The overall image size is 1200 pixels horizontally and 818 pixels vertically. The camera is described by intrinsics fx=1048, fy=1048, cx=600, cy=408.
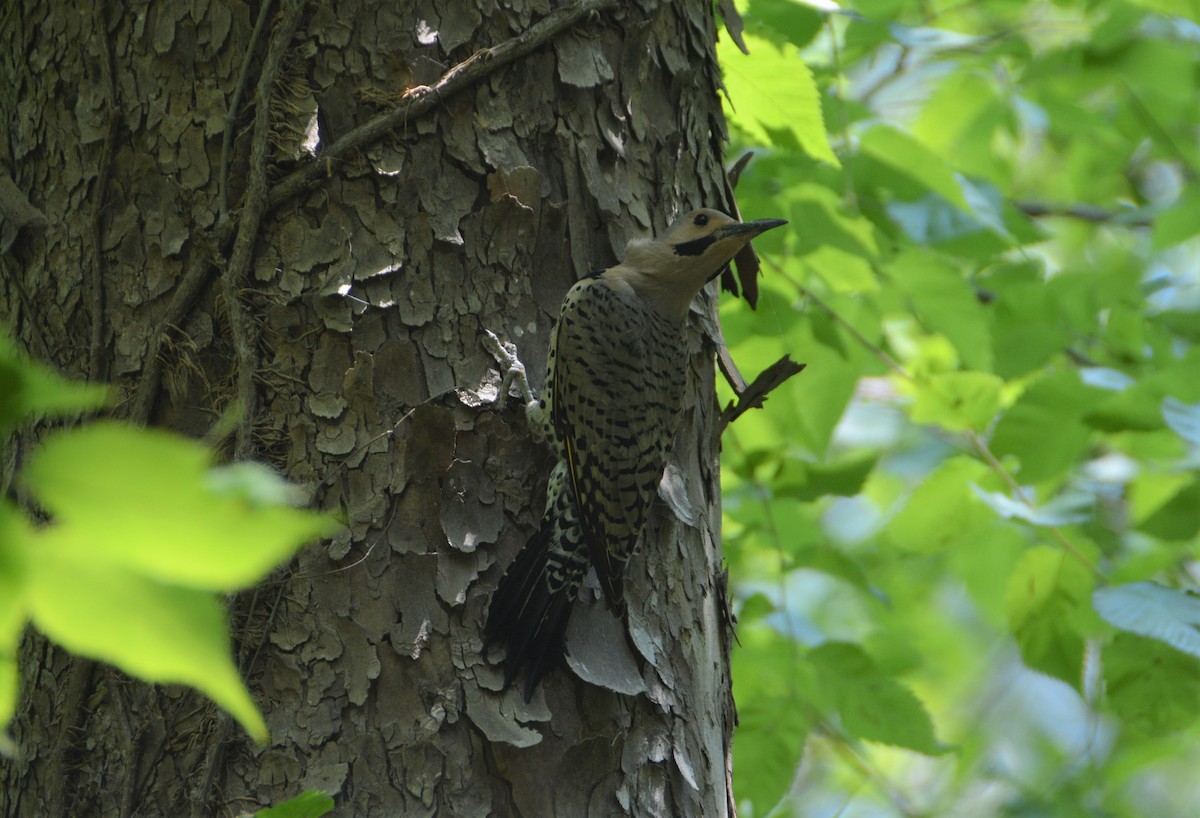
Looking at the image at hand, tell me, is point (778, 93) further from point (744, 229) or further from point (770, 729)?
point (770, 729)

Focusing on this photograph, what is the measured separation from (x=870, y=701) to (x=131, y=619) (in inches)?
112

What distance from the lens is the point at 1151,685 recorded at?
9.62ft

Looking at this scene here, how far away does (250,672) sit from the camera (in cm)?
217

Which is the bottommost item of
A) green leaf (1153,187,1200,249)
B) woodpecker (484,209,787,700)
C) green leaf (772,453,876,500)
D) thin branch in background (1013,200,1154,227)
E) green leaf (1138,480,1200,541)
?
thin branch in background (1013,200,1154,227)

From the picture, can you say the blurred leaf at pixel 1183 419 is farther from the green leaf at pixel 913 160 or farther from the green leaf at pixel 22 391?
the green leaf at pixel 22 391

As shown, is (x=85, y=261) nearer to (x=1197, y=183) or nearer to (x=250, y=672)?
(x=250, y=672)

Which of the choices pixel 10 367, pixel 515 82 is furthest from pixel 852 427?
pixel 10 367

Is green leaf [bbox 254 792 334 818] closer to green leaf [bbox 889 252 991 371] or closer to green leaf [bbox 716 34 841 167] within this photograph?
green leaf [bbox 716 34 841 167]

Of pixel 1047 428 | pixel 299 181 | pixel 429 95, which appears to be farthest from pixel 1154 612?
pixel 299 181

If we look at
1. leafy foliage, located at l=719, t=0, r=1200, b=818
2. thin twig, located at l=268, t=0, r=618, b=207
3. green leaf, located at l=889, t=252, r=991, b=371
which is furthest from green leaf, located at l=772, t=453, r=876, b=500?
thin twig, located at l=268, t=0, r=618, b=207

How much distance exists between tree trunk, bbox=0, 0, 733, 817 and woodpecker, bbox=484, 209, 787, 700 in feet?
0.22

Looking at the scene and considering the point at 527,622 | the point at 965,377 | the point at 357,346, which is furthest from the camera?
the point at 965,377

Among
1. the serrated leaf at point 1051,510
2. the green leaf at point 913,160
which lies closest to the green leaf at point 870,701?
the serrated leaf at point 1051,510

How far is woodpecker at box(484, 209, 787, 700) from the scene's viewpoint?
7.36 feet
